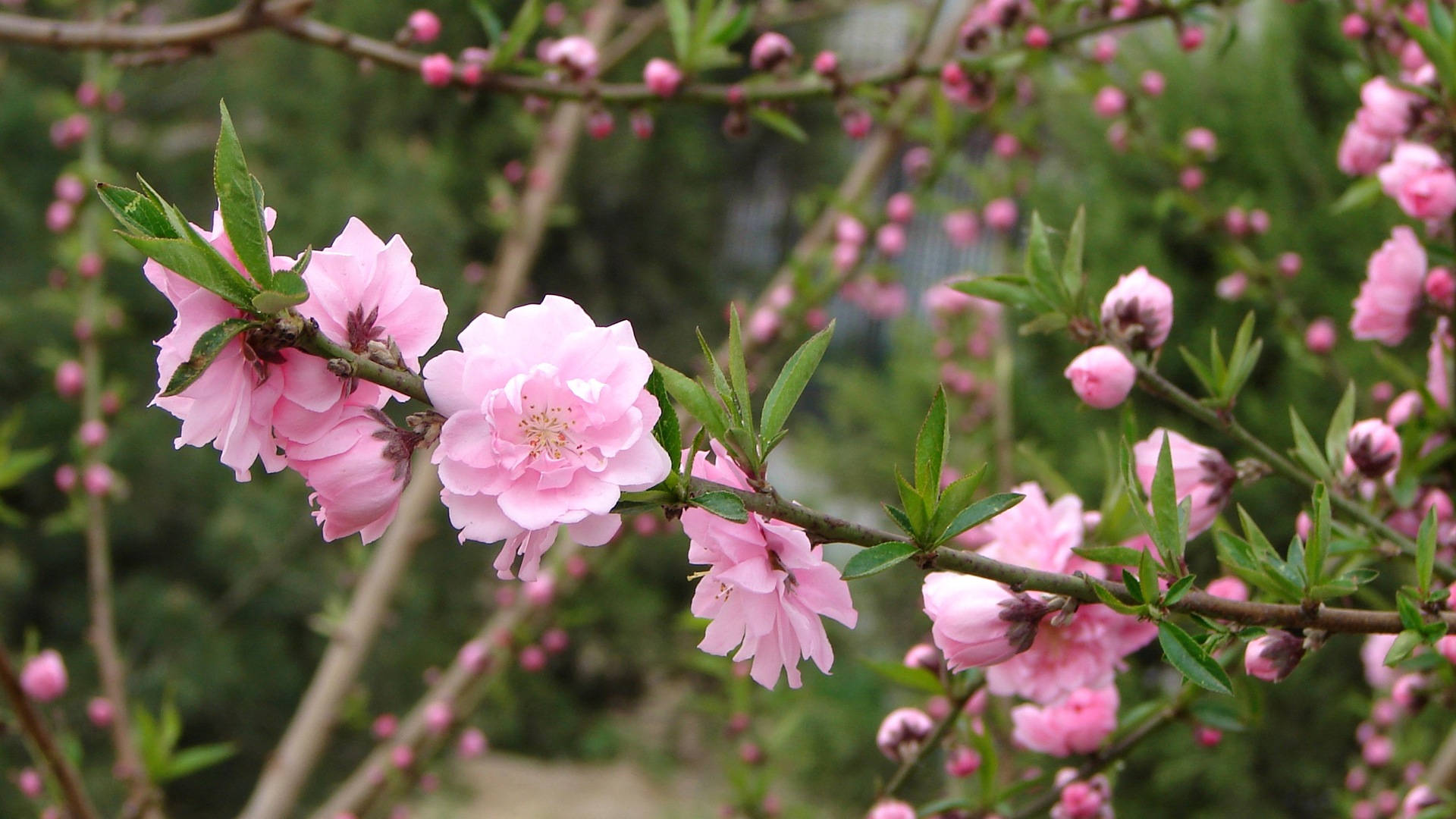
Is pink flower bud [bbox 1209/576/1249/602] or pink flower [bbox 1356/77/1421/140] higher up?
pink flower [bbox 1356/77/1421/140]

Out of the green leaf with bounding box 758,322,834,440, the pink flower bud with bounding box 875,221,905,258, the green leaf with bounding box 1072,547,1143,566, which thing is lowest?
the pink flower bud with bounding box 875,221,905,258

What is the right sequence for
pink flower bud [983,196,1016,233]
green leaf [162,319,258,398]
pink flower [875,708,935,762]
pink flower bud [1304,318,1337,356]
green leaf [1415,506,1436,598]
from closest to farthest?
green leaf [162,319,258,398], green leaf [1415,506,1436,598], pink flower [875,708,935,762], pink flower bud [1304,318,1337,356], pink flower bud [983,196,1016,233]

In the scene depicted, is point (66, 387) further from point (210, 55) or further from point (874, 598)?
point (874, 598)

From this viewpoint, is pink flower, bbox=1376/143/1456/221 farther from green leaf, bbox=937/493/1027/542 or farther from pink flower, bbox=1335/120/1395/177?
green leaf, bbox=937/493/1027/542

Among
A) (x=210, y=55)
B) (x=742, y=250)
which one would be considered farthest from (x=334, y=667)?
(x=742, y=250)

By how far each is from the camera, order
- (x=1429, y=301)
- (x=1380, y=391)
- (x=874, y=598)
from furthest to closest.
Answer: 1. (x=874, y=598)
2. (x=1380, y=391)
3. (x=1429, y=301)

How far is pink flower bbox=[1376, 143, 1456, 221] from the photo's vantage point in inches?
35.5

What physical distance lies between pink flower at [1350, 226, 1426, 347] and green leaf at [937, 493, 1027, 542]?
22.8 inches

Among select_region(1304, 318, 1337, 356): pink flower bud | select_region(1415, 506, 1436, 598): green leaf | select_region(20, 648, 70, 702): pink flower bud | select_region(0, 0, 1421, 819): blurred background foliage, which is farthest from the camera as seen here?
select_region(0, 0, 1421, 819): blurred background foliage

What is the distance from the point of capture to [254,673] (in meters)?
3.71

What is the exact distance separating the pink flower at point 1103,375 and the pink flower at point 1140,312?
0.04m

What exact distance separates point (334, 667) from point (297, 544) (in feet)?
6.74

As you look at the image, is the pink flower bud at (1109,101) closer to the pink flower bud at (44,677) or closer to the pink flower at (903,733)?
the pink flower at (903,733)

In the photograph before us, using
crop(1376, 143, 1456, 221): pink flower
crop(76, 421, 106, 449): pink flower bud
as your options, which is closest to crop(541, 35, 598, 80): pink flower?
crop(1376, 143, 1456, 221): pink flower
